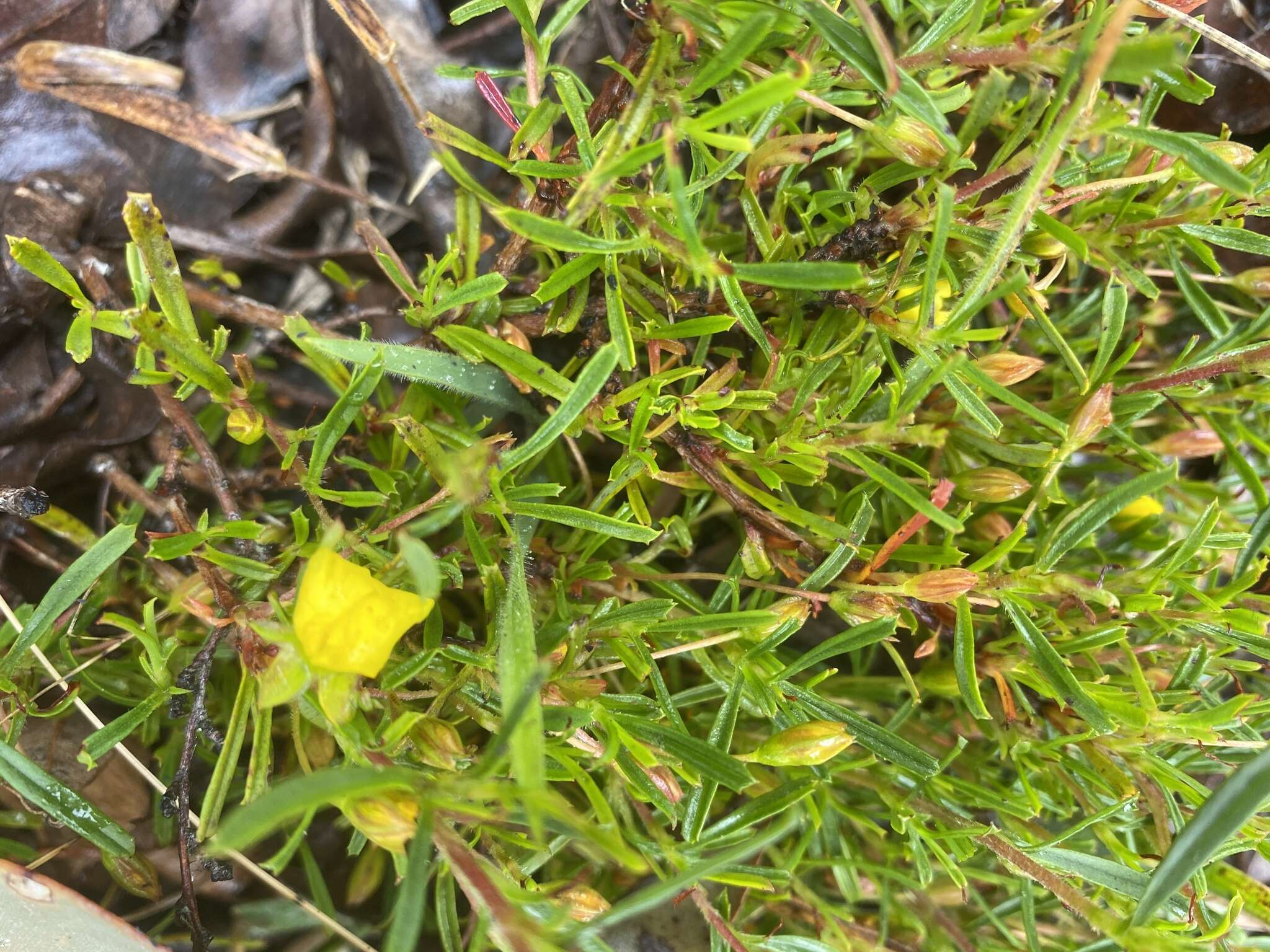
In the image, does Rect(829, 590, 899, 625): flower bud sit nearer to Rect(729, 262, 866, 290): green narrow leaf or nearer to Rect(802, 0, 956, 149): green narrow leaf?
Rect(729, 262, 866, 290): green narrow leaf

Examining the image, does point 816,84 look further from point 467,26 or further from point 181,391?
point 181,391

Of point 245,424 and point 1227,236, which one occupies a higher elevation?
point 1227,236

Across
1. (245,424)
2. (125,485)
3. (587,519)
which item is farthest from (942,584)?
(125,485)

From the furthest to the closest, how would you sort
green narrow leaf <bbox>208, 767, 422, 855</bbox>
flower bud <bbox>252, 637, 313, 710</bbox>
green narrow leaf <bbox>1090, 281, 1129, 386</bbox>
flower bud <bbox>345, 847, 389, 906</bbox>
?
1. flower bud <bbox>345, 847, 389, 906</bbox>
2. green narrow leaf <bbox>1090, 281, 1129, 386</bbox>
3. flower bud <bbox>252, 637, 313, 710</bbox>
4. green narrow leaf <bbox>208, 767, 422, 855</bbox>

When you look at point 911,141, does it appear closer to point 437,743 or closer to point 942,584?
point 942,584

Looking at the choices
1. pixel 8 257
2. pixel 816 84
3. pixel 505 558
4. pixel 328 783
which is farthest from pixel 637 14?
pixel 8 257

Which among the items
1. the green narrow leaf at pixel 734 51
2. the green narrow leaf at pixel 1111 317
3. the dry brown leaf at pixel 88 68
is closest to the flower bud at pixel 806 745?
the green narrow leaf at pixel 1111 317

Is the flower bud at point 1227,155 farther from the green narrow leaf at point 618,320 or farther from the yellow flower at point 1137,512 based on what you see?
the green narrow leaf at point 618,320

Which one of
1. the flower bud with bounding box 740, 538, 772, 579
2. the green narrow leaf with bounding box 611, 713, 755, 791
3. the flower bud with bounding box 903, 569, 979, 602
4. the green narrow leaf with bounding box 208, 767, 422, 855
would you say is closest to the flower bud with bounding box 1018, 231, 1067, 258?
the flower bud with bounding box 903, 569, 979, 602
